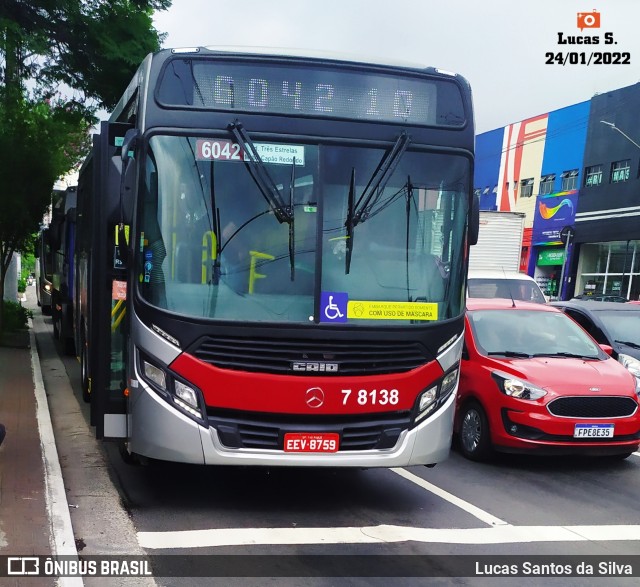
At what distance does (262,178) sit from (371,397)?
5.98 feet

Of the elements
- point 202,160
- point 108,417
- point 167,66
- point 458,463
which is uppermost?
point 167,66

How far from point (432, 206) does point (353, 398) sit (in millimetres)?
1632

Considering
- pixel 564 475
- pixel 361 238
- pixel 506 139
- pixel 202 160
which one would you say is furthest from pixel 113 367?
pixel 506 139

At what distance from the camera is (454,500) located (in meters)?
7.05

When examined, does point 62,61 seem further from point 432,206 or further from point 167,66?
point 432,206

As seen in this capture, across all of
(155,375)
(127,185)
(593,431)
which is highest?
(127,185)

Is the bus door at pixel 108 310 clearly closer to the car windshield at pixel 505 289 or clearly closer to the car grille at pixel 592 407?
the car grille at pixel 592 407

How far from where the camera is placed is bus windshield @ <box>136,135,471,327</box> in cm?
593

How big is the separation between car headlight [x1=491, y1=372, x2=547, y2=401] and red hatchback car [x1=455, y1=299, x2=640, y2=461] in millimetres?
10

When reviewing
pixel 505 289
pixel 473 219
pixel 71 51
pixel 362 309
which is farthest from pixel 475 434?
pixel 71 51

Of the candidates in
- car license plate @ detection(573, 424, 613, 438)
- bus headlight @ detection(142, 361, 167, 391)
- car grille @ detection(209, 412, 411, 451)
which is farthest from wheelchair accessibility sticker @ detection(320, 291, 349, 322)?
car license plate @ detection(573, 424, 613, 438)

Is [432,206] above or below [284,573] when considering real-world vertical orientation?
above

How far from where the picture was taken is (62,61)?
13.9 metres

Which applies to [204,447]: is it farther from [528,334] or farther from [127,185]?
[528,334]
